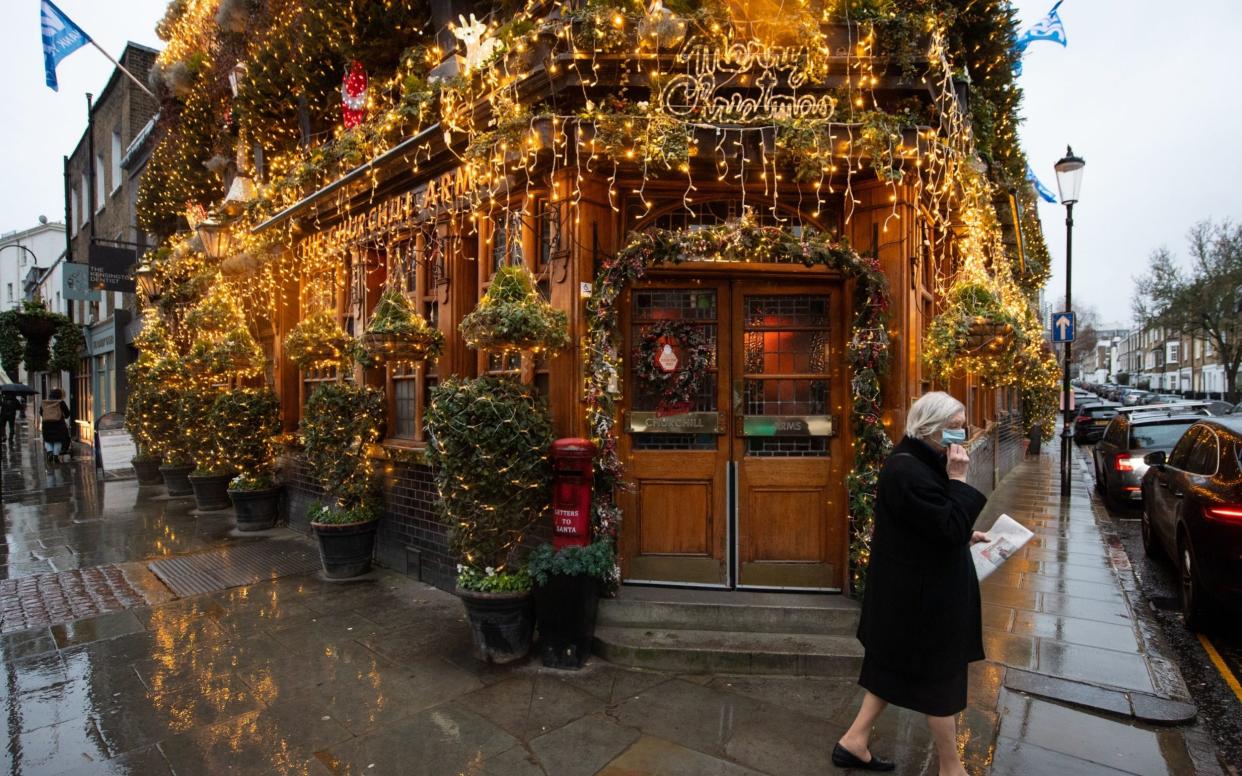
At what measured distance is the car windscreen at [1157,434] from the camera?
11031 mm

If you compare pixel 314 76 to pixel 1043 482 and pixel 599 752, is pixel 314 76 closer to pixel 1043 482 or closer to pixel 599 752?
pixel 599 752

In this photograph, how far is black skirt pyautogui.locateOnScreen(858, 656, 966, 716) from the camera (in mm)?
3156

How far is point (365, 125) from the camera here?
28.3ft

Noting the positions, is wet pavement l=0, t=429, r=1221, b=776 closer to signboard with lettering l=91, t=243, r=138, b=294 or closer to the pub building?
the pub building

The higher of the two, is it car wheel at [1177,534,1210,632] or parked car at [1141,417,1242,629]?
parked car at [1141,417,1242,629]

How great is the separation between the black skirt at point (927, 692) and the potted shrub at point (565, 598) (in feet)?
7.32

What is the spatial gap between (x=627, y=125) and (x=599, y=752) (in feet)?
14.6

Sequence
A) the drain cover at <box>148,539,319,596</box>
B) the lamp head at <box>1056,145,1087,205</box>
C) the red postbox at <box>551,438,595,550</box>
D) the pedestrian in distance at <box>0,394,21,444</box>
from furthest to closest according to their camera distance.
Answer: the pedestrian in distance at <box>0,394,21,444</box> < the lamp head at <box>1056,145,1087,205</box> < the drain cover at <box>148,539,319,596</box> < the red postbox at <box>551,438,595,550</box>

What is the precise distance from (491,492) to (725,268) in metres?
2.73

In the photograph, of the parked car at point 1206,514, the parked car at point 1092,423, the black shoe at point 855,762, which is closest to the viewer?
the black shoe at point 855,762

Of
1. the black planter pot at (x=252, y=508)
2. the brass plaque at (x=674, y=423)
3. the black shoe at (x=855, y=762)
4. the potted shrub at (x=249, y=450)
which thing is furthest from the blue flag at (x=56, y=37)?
the black shoe at (x=855, y=762)

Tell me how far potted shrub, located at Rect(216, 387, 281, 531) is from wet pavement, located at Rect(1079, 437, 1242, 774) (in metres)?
10.5

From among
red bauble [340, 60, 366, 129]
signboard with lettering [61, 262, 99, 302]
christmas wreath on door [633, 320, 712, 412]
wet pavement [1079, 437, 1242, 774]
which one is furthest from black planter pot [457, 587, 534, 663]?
signboard with lettering [61, 262, 99, 302]

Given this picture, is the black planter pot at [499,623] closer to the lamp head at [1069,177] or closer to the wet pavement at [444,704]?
the wet pavement at [444,704]
